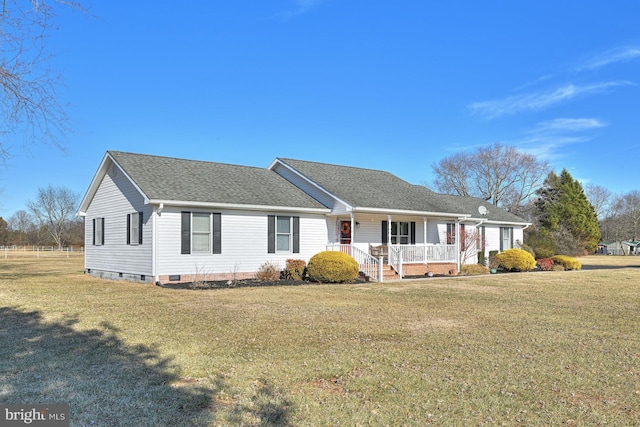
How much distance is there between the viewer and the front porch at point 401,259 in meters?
19.0

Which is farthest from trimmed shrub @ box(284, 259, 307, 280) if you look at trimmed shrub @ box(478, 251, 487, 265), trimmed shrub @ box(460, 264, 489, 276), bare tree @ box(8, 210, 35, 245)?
bare tree @ box(8, 210, 35, 245)

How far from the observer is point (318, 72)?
Answer: 22891mm

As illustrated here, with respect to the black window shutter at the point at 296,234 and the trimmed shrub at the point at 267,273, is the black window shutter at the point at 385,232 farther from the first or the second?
the trimmed shrub at the point at 267,273

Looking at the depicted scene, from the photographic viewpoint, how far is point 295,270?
18.1m

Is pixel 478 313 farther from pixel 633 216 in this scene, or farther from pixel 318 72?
pixel 633 216

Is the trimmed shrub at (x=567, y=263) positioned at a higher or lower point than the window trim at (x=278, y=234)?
lower

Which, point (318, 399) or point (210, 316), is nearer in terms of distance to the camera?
point (318, 399)

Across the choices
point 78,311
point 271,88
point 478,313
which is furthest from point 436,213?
point 78,311

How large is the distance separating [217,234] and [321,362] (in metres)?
11.7

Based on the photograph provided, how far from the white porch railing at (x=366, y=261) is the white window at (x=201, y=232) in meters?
5.60

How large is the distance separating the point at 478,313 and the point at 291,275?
9056mm

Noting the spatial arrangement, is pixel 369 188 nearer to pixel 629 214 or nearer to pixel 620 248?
pixel 620 248

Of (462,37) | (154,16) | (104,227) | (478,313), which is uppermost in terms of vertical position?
(462,37)

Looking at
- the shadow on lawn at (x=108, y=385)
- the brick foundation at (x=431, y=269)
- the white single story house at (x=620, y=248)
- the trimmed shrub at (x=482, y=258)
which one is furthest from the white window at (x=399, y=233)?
the white single story house at (x=620, y=248)
